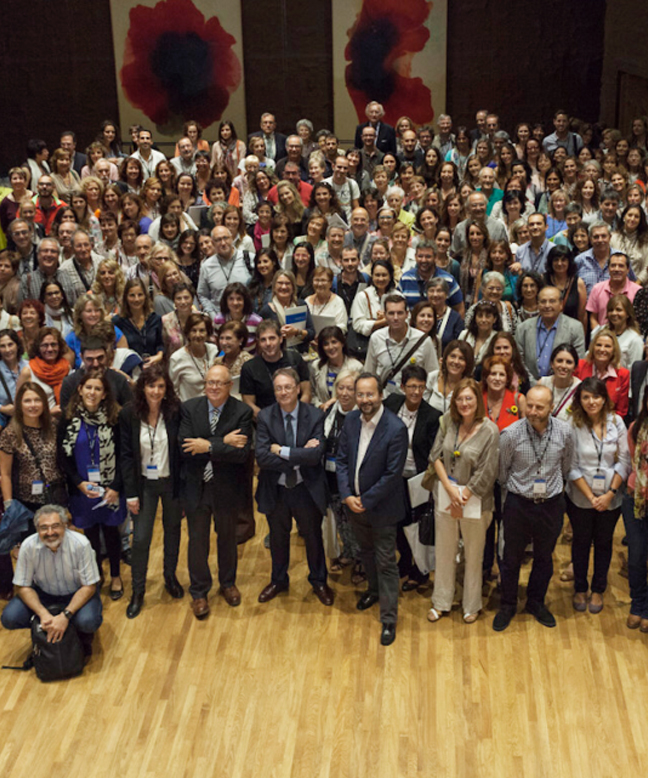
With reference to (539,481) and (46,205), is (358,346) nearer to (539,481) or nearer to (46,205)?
(539,481)

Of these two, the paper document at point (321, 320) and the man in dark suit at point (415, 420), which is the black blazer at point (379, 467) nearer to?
the man in dark suit at point (415, 420)

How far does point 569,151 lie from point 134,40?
662 centimetres

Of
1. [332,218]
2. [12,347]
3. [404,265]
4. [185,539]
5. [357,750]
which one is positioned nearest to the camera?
[357,750]

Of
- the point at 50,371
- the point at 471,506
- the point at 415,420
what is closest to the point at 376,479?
the point at 415,420

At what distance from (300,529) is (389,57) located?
30.4ft

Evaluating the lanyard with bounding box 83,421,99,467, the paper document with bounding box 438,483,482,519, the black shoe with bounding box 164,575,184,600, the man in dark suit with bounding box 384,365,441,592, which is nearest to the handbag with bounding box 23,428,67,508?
the lanyard with bounding box 83,421,99,467

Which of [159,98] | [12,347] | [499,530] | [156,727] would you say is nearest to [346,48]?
[159,98]

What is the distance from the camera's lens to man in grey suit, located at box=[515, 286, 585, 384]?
6199mm

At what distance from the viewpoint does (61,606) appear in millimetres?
5227

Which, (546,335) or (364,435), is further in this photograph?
(546,335)

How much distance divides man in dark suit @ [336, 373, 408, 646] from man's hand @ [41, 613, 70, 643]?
171cm

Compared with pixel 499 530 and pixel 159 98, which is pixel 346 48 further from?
pixel 499 530

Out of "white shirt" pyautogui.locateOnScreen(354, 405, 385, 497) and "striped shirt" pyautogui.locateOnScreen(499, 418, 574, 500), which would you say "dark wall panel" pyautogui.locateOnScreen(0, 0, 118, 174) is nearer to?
"white shirt" pyautogui.locateOnScreen(354, 405, 385, 497)

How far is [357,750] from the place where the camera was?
4.64 meters
